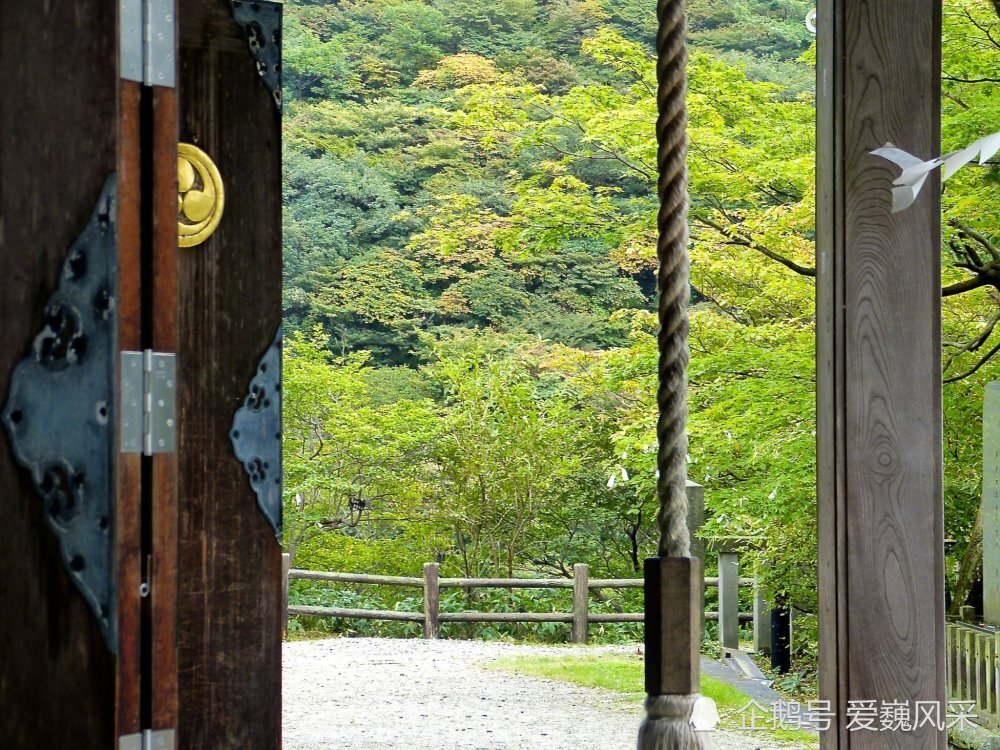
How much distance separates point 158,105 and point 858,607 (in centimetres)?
97

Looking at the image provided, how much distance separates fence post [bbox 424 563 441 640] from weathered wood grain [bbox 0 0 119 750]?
245 inches

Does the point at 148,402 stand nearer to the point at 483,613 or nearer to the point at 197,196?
the point at 197,196

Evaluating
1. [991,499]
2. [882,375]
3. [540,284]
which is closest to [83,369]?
[882,375]

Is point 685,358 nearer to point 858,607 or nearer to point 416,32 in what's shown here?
point 858,607

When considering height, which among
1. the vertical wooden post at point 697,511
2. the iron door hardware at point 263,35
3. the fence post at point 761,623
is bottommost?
the fence post at point 761,623

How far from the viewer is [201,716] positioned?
1.20 metres

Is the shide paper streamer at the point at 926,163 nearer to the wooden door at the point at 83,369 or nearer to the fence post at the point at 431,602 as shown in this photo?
the wooden door at the point at 83,369

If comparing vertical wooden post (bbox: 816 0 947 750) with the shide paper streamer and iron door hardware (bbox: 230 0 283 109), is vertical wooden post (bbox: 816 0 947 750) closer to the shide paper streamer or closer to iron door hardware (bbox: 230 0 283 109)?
the shide paper streamer

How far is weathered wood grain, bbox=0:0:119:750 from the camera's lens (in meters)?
0.77

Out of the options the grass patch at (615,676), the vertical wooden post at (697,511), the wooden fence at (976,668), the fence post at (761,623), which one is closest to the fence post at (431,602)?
the grass patch at (615,676)

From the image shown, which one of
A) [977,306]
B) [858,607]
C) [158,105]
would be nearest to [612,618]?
[977,306]

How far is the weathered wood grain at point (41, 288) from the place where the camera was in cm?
77

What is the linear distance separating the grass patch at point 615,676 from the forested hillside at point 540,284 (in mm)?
608

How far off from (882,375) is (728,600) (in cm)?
464
